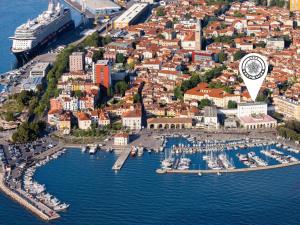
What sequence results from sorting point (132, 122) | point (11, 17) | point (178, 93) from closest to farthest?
point (132, 122), point (178, 93), point (11, 17)

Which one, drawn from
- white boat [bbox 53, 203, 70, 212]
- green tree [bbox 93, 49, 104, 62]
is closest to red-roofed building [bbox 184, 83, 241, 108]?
green tree [bbox 93, 49, 104, 62]

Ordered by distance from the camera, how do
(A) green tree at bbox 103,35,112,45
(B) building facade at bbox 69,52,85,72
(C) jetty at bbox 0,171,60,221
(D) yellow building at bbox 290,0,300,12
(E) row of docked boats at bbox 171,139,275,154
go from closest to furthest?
(C) jetty at bbox 0,171,60,221, (E) row of docked boats at bbox 171,139,275,154, (B) building facade at bbox 69,52,85,72, (A) green tree at bbox 103,35,112,45, (D) yellow building at bbox 290,0,300,12

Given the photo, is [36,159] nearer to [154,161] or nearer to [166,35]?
[154,161]

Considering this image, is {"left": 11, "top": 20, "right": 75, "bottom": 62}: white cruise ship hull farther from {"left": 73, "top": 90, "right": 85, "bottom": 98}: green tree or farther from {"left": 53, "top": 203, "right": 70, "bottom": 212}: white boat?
{"left": 53, "top": 203, "right": 70, "bottom": 212}: white boat

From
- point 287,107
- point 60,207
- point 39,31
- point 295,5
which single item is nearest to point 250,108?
point 287,107

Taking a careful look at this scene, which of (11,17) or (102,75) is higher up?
(11,17)

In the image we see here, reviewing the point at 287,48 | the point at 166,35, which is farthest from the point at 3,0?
the point at 287,48

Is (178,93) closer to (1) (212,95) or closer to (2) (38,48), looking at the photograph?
(1) (212,95)

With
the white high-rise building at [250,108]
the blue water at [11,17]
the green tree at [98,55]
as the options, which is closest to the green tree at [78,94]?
the white high-rise building at [250,108]
